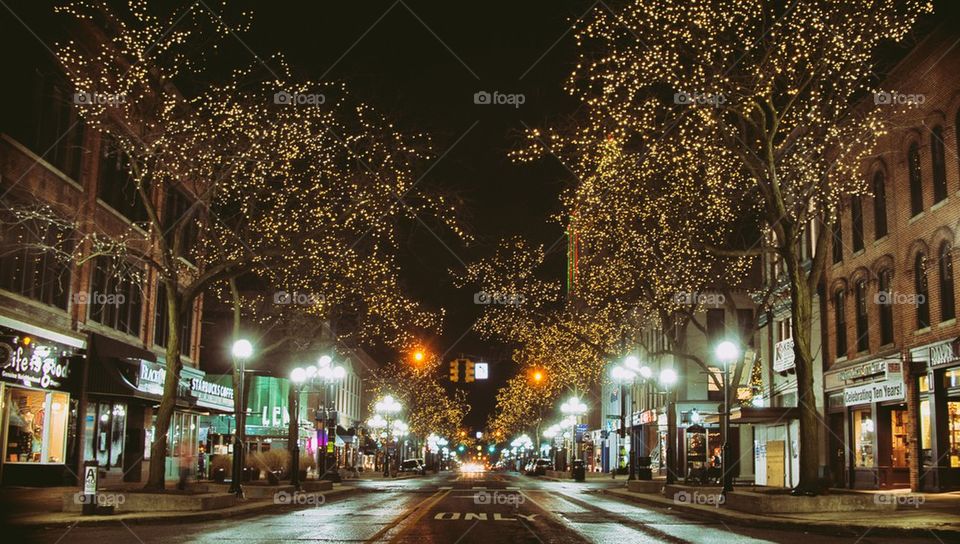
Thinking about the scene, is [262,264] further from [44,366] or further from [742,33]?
[742,33]

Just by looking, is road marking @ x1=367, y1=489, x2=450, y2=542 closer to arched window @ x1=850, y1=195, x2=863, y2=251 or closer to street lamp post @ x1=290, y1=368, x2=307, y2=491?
street lamp post @ x1=290, y1=368, x2=307, y2=491

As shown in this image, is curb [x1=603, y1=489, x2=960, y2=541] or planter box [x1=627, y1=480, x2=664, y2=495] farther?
planter box [x1=627, y1=480, x2=664, y2=495]

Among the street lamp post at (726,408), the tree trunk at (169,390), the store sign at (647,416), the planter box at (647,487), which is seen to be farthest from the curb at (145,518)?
the store sign at (647,416)

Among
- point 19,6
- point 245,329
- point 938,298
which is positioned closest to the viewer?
point 19,6

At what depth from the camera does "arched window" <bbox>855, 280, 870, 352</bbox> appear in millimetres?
32750

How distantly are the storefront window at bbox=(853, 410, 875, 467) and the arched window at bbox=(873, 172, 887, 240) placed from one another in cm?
638

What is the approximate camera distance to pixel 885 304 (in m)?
31.2

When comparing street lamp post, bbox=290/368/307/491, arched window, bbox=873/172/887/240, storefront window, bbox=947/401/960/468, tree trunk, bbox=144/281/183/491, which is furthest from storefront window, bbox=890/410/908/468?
tree trunk, bbox=144/281/183/491

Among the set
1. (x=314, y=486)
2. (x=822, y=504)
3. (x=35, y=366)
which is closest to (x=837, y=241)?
(x=822, y=504)

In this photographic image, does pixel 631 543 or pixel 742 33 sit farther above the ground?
pixel 742 33

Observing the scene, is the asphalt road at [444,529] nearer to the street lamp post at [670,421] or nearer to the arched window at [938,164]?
the street lamp post at [670,421]

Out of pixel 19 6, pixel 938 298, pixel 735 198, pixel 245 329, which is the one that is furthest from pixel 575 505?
pixel 245 329

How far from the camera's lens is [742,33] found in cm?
2088

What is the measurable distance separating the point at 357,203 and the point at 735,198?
10.1 metres
